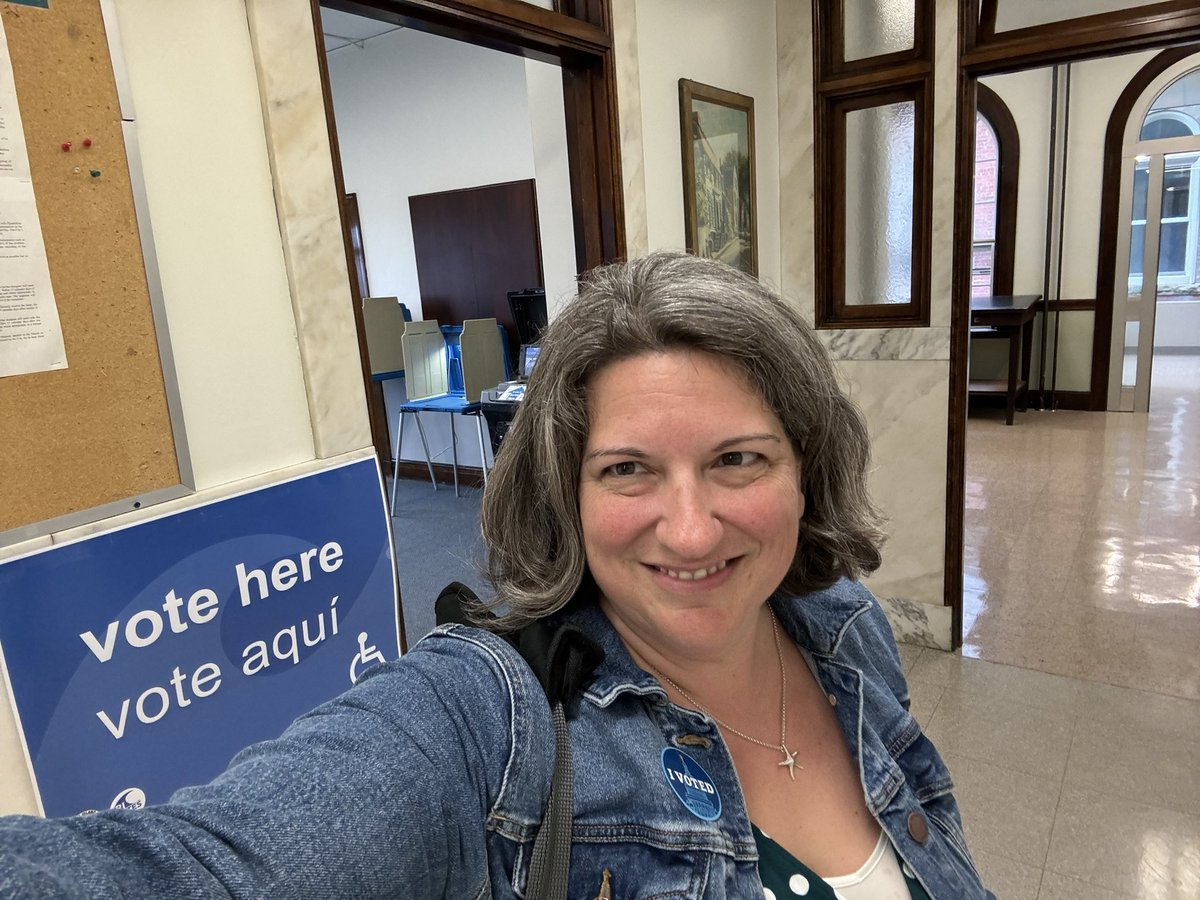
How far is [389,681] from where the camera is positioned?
77 centimetres

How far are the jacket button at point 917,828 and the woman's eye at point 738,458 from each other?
22.1 inches

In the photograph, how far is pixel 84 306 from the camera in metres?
1.24

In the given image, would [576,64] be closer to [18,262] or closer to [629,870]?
[18,262]

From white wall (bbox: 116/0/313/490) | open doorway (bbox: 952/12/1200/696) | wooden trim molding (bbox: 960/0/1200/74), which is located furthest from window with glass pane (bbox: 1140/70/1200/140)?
white wall (bbox: 116/0/313/490)

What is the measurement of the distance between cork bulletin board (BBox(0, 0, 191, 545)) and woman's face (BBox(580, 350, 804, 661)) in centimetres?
83

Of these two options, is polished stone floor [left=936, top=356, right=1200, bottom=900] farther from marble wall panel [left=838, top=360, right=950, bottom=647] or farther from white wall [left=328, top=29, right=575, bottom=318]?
white wall [left=328, top=29, right=575, bottom=318]

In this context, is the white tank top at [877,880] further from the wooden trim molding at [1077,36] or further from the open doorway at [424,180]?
the open doorway at [424,180]

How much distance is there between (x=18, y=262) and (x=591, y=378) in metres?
0.87

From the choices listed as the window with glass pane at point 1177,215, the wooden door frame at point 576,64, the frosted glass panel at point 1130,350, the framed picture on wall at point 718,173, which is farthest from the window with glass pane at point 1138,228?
the wooden door frame at point 576,64

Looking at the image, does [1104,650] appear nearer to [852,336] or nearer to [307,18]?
[852,336]

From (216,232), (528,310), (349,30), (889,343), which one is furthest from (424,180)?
(216,232)

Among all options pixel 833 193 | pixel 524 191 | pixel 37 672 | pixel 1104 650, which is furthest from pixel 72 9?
pixel 524 191

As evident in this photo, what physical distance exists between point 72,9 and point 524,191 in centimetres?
445

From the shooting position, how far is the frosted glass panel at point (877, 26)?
Result: 2953 mm
